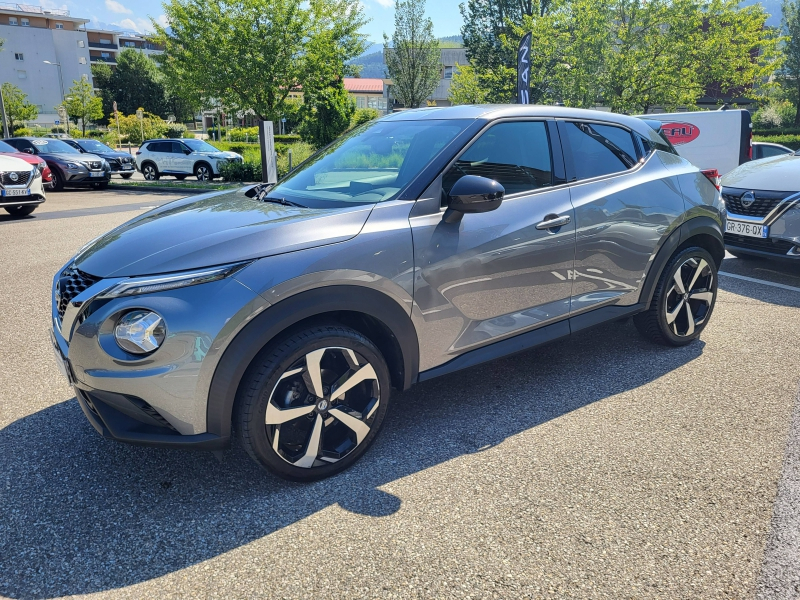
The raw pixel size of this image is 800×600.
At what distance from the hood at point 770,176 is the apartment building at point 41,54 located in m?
87.7

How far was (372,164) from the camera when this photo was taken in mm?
3406

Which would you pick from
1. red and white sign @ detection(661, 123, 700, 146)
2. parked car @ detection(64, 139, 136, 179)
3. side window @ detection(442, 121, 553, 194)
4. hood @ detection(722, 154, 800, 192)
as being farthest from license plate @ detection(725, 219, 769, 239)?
parked car @ detection(64, 139, 136, 179)

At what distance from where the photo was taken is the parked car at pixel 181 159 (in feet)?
70.5

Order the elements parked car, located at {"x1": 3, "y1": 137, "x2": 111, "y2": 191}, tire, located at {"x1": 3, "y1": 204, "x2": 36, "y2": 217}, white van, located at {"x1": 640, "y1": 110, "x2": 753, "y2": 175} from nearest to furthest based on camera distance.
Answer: white van, located at {"x1": 640, "y1": 110, "x2": 753, "y2": 175} < tire, located at {"x1": 3, "y1": 204, "x2": 36, "y2": 217} < parked car, located at {"x1": 3, "y1": 137, "x2": 111, "y2": 191}

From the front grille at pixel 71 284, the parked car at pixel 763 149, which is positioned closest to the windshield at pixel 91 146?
the parked car at pixel 763 149

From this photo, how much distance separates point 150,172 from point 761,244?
21.8 m

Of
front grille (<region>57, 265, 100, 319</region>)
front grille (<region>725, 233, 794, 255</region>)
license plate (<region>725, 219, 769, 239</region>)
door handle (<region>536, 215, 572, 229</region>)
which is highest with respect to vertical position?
door handle (<region>536, 215, 572, 229</region>)

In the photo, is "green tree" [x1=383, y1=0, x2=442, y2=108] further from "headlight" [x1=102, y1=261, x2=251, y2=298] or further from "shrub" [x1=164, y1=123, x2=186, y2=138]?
"headlight" [x1=102, y1=261, x2=251, y2=298]

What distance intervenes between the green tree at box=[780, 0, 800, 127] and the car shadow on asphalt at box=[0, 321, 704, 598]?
4642 cm

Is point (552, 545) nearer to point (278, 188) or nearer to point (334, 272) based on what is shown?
point (334, 272)

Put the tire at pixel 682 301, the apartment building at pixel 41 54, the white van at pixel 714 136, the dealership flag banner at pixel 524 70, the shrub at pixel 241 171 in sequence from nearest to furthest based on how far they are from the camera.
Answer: the tire at pixel 682 301, the white van at pixel 714 136, the dealership flag banner at pixel 524 70, the shrub at pixel 241 171, the apartment building at pixel 41 54

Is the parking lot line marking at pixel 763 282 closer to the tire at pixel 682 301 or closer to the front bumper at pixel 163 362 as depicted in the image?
the tire at pixel 682 301

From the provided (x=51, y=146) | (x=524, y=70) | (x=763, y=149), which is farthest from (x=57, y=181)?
(x=763, y=149)

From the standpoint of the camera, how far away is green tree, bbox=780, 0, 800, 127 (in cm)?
4084
